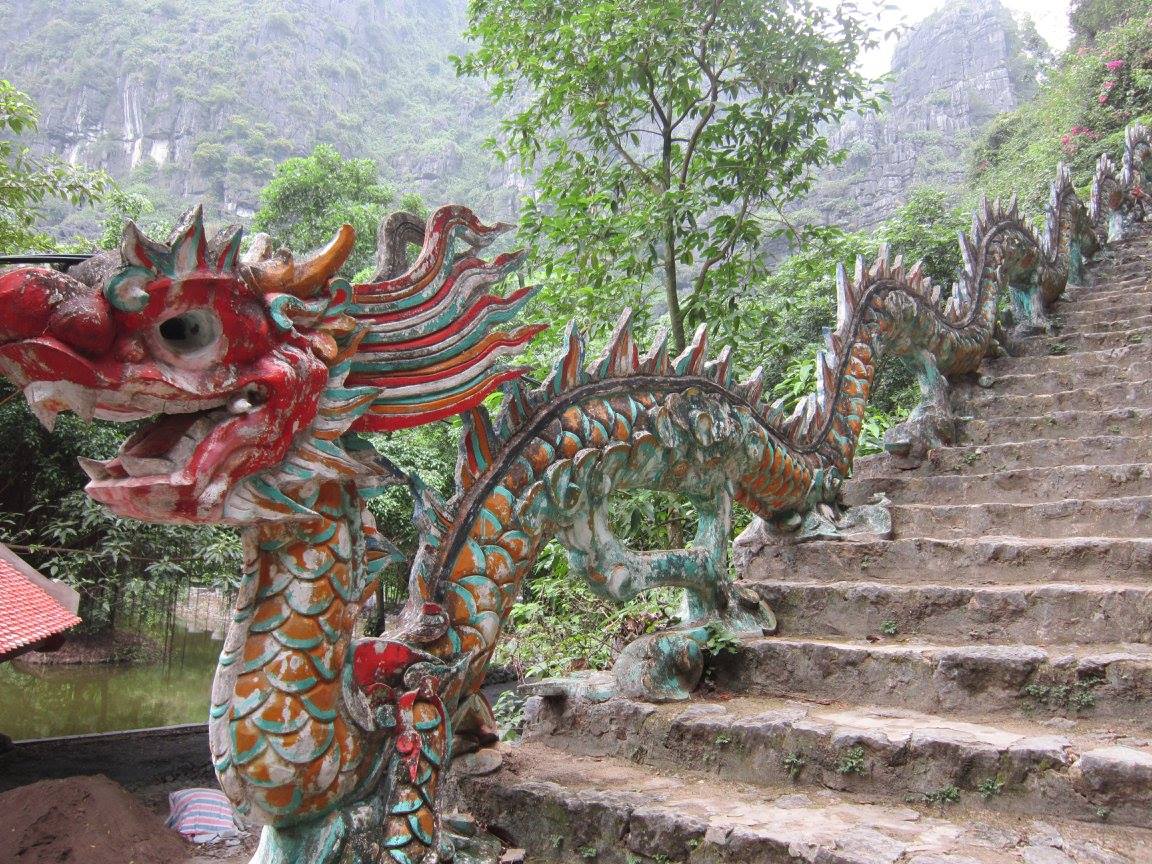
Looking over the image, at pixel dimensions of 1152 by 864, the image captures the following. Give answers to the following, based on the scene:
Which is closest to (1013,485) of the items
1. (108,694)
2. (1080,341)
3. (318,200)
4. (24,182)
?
(1080,341)

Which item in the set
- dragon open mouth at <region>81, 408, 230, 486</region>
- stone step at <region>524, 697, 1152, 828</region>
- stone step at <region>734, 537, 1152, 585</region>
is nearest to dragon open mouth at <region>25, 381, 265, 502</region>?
dragon open mouth at <region>81, 408, 230, 486</region>

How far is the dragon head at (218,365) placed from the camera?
1398mm

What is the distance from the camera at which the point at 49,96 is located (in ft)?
151

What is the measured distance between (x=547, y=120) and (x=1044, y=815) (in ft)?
16.9

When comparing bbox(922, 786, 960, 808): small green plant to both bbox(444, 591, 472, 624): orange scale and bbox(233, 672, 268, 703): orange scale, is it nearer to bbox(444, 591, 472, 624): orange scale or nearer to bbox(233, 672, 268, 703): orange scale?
bbox(444, 591, 472, 624): orange scale

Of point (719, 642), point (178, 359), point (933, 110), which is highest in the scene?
point (933, 110)

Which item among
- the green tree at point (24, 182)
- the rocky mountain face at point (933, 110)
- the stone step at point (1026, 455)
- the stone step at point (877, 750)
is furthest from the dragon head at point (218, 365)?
the rocky mountain face at point (933, 110)

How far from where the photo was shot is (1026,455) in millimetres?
4375

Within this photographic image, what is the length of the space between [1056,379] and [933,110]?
43.4 m

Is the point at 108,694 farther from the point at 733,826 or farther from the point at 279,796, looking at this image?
the point at 733,826

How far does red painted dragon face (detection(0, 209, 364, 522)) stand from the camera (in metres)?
1.38

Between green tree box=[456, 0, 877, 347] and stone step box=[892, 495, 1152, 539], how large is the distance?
7.04 feet

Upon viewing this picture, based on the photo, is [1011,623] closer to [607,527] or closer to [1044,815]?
[1044,815]

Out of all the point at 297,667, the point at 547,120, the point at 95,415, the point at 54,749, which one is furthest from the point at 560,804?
the point at 54,749
